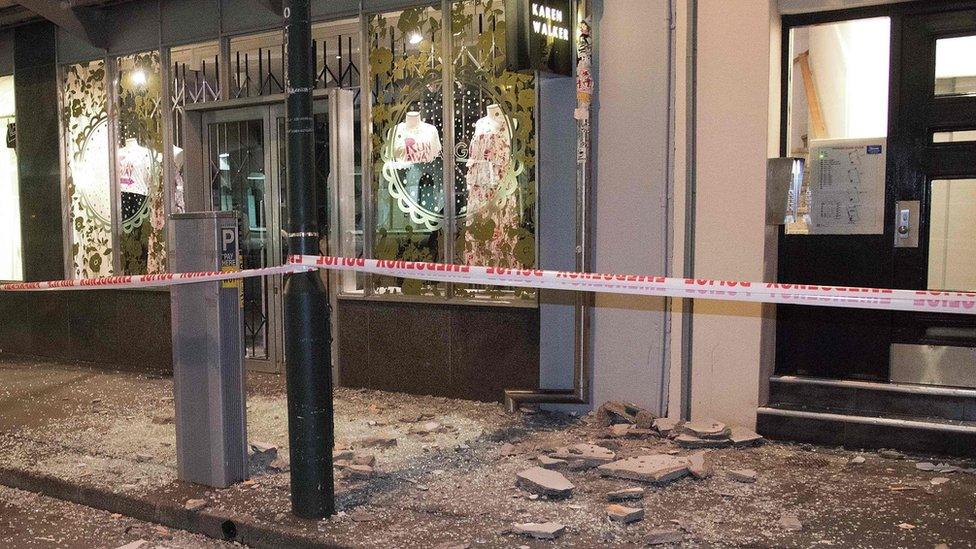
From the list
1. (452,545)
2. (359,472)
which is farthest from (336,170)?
(452,545)

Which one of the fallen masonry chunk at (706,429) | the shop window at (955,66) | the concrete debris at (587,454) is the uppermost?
the shop window at (955,66)

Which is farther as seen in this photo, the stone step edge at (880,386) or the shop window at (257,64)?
the shop window at (257,64)

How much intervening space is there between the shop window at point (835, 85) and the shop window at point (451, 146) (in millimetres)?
2254

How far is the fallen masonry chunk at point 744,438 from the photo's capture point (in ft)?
21.2

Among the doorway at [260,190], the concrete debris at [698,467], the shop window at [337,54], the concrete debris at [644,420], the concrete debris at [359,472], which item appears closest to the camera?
the concrete debris at [698,467]

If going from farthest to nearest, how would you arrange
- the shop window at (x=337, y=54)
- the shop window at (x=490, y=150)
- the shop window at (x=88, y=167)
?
the shop window at (x=88, y=167)
the shop window at (x=337, y=54)
the shop window at (x=490, y=150)

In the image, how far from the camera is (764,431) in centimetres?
670

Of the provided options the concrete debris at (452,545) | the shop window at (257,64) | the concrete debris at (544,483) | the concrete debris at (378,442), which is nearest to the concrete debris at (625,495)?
the concrete debris at (544,483)

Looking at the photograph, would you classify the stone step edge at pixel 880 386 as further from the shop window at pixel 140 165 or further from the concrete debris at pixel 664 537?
the shop window at pixel 140 165

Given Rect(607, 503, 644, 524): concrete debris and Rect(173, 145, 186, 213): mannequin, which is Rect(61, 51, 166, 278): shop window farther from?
Rect(607, 503, 644, 524): concrete debris

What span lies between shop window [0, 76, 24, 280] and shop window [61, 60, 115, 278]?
1081 millimetres

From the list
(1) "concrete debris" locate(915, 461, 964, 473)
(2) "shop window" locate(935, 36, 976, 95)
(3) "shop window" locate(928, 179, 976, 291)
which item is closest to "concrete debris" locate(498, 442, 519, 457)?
(1) "concrete debris" locate(915, 461, 964, 473)

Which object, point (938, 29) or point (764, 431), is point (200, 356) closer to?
point (764, 431)

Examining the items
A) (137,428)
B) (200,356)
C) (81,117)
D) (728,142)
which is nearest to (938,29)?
(728,142)
